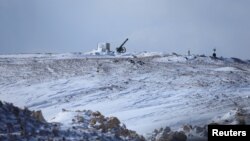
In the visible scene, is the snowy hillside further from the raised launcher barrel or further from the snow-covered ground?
the raised launcher barrel

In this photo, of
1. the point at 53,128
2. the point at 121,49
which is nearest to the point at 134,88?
the point at 53,128

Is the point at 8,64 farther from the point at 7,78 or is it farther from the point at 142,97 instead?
the point at 142,97

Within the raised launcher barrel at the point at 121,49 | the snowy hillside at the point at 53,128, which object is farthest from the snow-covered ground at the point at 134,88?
the raised launcher barrel at the point at 121,49

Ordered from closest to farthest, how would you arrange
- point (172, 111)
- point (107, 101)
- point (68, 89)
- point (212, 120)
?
point (212, 120)
point (172, 111)
point (107, 101)
point (68, 89)

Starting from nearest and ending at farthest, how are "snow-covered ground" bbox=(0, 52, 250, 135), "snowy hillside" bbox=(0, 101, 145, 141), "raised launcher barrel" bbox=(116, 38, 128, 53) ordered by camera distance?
"snowy hillside" bbox=(0, 101, 145, 141), "snow-covered ground" bbox=(0, 52, 250, 135), "raised launcher barrel" bbox=(116, 38, 128, 53)

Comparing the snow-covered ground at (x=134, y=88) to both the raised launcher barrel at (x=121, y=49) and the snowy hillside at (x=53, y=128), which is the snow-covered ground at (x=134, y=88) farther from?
the raised launcher barrel at (x=121, y=49)

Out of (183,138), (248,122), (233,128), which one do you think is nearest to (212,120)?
(248,122)

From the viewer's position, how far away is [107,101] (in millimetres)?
27938

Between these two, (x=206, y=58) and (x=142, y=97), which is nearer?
(x=142, y=97)

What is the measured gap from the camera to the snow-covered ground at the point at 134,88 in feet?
78.0

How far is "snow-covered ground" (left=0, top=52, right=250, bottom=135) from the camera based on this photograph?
936 inches

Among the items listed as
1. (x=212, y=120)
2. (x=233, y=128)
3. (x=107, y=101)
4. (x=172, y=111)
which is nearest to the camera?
(x=233, y=128)

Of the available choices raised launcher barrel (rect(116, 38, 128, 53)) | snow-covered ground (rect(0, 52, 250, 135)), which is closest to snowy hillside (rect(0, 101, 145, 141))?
snow-covered ground (rect(0, 52, 250, 135))

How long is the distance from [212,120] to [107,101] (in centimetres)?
825
